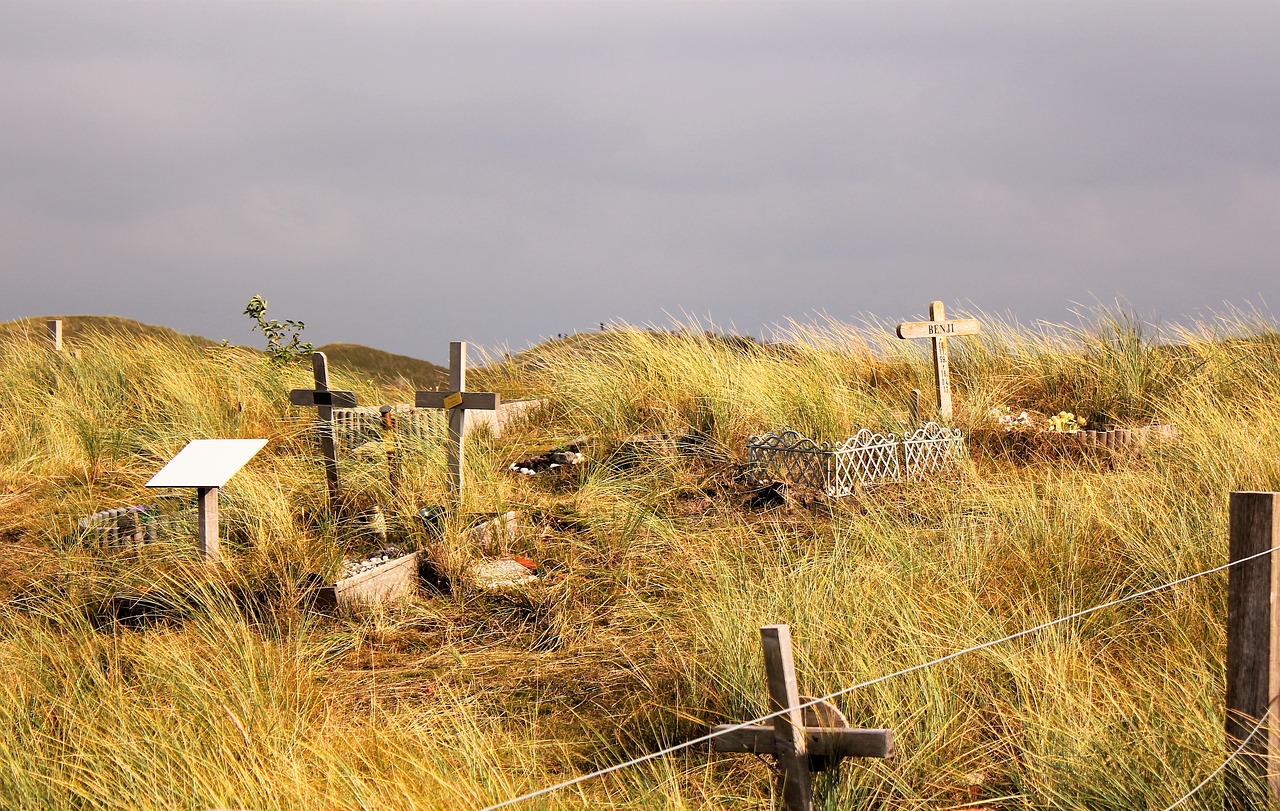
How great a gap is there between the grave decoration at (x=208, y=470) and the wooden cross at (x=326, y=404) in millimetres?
1258

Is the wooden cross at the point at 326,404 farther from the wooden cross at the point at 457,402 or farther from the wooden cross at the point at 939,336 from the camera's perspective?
the wooden cross at the point at 939,336

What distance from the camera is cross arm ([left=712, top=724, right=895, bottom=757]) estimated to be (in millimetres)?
2941

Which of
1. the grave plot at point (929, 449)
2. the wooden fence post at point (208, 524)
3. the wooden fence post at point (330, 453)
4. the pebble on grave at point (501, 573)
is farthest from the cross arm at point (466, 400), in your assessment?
the grave plot at point (929, 449)

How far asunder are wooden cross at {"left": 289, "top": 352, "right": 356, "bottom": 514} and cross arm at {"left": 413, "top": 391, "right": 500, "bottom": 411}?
53 centimetres

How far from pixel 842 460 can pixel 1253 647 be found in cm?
494

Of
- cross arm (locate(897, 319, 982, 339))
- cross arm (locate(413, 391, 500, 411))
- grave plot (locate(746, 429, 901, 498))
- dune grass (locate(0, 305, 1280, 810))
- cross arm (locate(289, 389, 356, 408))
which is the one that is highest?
cross arm (locate(897, 319, 982, 339))

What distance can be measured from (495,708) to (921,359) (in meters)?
8.92

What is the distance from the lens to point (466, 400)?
7605mm

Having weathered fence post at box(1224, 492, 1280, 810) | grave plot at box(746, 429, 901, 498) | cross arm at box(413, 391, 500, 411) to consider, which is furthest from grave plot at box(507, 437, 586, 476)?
weathered fence post at box(1224, 492, 1280, 810)

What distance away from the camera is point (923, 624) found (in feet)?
14.8

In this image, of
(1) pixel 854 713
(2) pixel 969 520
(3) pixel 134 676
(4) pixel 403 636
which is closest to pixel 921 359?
(2) pixel 969 520

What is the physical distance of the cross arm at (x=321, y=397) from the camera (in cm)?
795

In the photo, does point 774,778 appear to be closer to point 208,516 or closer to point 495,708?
point 495,708

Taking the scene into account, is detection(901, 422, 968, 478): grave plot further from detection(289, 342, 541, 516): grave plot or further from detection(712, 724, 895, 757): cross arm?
detection(712, 724, 895, 757): cross arm
